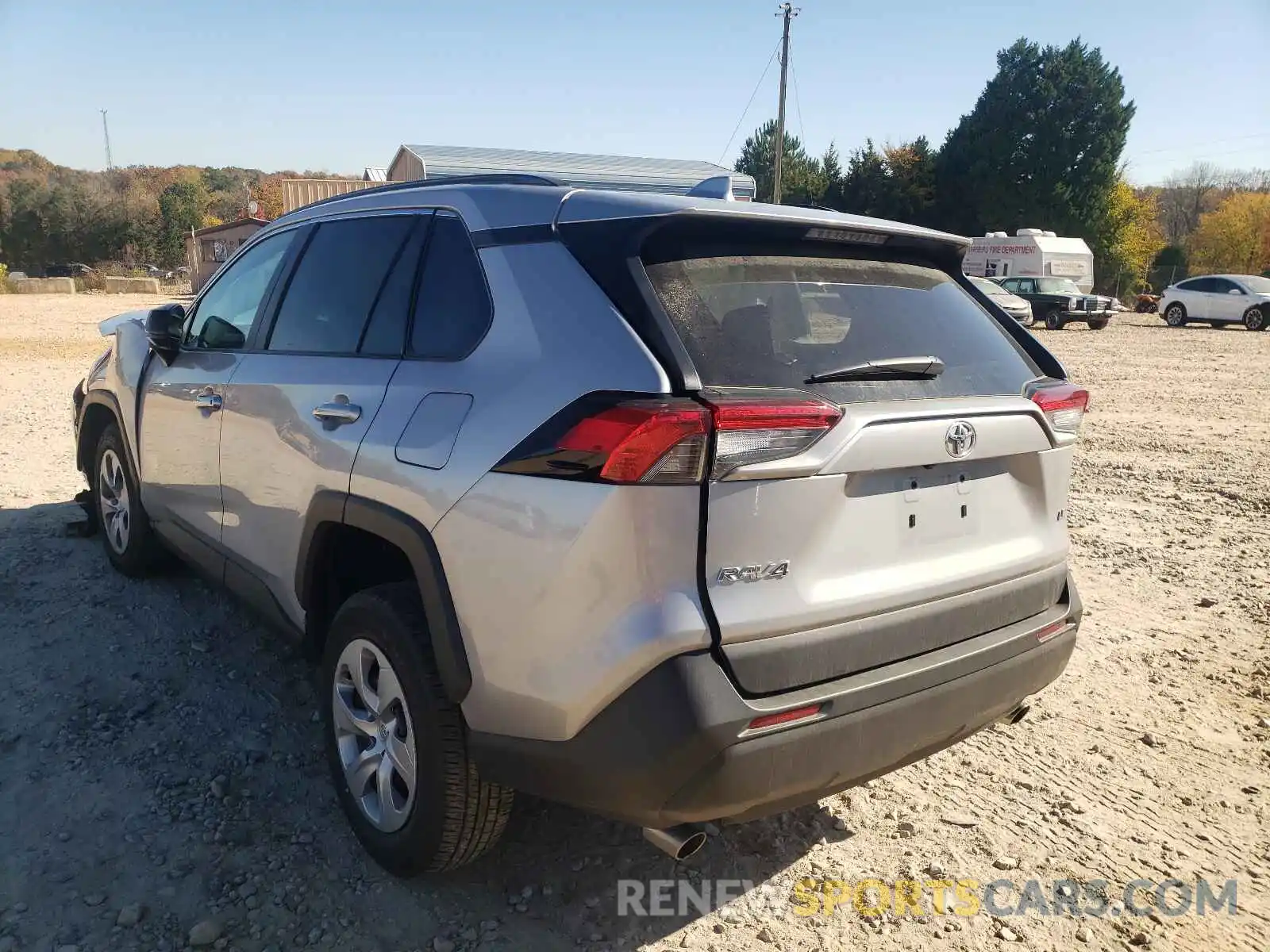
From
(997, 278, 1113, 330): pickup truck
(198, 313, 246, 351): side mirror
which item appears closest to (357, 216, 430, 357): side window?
(198, 313, 246, 351): side mirror

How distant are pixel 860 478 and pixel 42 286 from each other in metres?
43.9

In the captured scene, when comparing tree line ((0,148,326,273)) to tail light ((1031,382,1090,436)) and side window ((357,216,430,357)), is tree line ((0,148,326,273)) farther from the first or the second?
tail light ((1031,382,1090,436))

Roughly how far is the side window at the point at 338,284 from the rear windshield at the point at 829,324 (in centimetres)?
118

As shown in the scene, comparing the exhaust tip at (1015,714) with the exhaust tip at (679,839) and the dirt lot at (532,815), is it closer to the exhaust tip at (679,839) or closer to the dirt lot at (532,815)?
the dirt lot at (532,815)

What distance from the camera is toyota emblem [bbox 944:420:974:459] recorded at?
229 cm

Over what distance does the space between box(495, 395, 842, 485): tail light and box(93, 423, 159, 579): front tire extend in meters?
3.33

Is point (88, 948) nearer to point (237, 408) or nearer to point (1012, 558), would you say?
point (237, 408)

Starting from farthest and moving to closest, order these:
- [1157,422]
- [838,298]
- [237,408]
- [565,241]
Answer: [1157,422]
[237,408]
[838,298]
[565,241]

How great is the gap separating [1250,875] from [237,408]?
12.1 feet

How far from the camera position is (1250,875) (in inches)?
108

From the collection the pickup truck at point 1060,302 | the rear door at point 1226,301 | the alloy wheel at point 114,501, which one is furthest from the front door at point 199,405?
the rear door at point 1226,301

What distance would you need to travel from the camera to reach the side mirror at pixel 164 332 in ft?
13.0

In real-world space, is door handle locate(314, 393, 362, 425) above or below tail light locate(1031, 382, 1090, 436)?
below

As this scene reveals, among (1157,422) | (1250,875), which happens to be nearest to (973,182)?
(1157,422)
